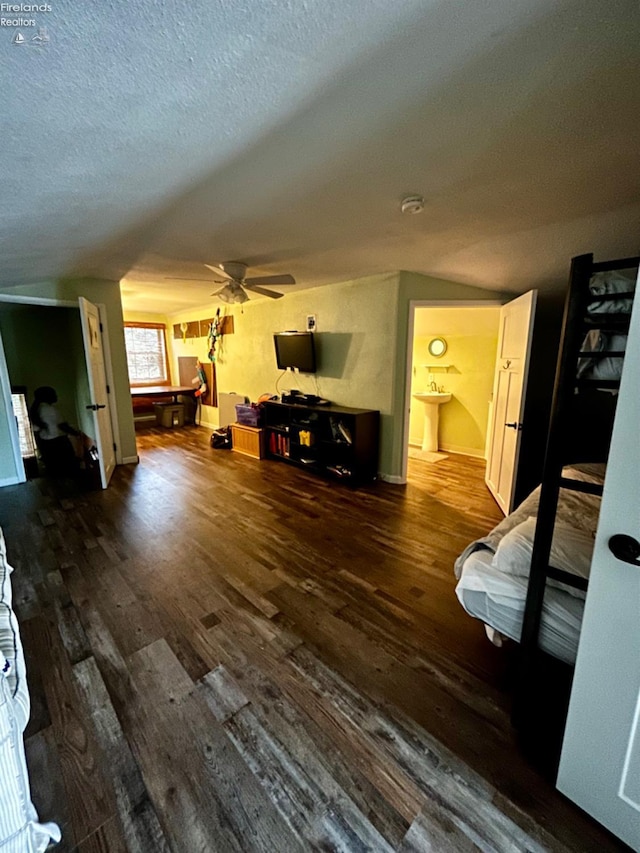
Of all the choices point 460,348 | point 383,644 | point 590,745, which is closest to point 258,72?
point 590,745

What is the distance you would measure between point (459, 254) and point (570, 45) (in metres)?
2.07

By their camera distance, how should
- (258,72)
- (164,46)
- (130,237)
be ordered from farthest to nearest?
1. (130,237)
2. (258,72)
3. (164,46)

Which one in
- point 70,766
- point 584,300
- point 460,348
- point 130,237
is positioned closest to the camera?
point 584,300

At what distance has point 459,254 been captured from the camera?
299cm

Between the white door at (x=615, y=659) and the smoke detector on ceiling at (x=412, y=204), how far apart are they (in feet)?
4.79

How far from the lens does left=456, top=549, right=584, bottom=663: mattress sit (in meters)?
1.29

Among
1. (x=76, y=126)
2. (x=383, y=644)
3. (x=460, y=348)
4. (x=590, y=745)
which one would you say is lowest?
(x=383, y=644)

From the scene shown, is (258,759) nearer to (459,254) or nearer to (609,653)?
(609,653)

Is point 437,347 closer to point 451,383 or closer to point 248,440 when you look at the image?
point 451,383

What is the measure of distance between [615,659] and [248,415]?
4689 millimetres

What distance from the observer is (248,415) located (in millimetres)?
5195

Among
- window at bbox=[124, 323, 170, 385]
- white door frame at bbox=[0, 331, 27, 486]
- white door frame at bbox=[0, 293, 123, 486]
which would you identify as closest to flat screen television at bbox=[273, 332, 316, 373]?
white door frame at bbox=[0, 293, 123, 486]

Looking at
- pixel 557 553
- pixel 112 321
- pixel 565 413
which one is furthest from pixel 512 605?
pixel 112 321

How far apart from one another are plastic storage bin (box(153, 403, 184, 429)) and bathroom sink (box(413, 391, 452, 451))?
15.8 feet
